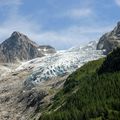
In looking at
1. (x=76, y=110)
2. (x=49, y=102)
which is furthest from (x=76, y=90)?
(x=76, y=110)

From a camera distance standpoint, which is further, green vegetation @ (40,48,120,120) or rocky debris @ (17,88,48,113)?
rocky debris @ (17,88,48,113)

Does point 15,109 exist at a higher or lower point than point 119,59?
lower

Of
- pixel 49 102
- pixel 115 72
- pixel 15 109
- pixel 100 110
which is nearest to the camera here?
pixel 100 110

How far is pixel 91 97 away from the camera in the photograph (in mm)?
151375

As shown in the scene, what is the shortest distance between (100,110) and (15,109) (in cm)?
6066

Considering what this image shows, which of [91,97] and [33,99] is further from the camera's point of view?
[33,99]

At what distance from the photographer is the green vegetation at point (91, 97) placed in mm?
135625

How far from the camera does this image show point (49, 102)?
17588 centimetres

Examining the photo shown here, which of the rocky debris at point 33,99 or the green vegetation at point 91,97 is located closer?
the green vegetation at point 91,97

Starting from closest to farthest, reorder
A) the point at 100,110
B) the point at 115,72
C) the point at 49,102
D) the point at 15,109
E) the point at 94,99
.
→ the point at 100,110 → the point at 94,99 → the point at 115,72 → the point at 49,102 → the point at 15,109

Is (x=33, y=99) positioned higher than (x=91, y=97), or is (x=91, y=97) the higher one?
(x=91, y=97)

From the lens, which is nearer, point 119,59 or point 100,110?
point 100,110

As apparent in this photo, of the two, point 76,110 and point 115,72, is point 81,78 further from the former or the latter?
point 76,110

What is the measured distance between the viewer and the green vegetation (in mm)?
135625
